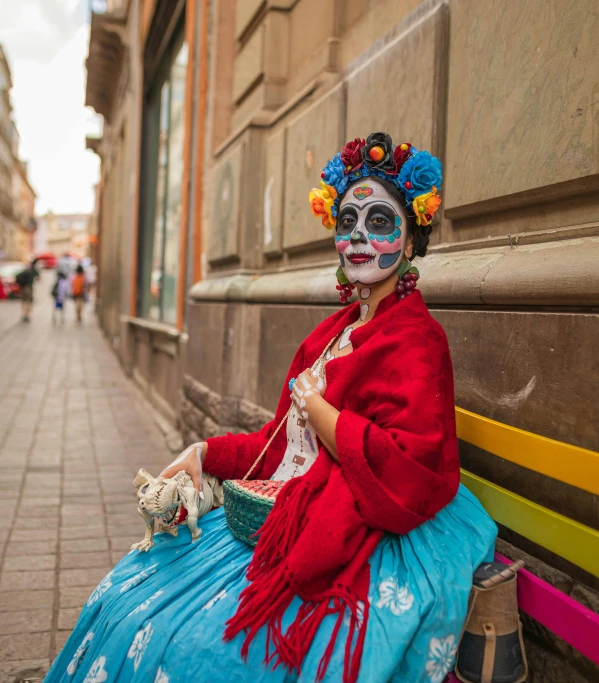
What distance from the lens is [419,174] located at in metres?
2.05

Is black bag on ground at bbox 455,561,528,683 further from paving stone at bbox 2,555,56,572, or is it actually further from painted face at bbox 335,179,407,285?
paving stone at bbox 2,555,56,572

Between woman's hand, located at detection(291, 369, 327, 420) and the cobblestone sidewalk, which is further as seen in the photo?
the cobblestone sidewalk

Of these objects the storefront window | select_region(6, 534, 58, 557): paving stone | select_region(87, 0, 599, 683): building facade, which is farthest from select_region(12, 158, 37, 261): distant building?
select_region(6, 534, 58, 557): paving stone

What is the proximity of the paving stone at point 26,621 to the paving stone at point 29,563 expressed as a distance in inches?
20.3

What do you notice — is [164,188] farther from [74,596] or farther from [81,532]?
[74,596]

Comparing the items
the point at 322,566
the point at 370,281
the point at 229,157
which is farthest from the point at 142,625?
the point at 229,157

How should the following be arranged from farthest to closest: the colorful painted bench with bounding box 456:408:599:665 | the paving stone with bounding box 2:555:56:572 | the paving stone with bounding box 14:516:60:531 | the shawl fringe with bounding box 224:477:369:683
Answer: the paving stone with bounding box 14:516:60:531
the paving stone with bounding box 2:555:56:572
the colorful painted bench with bounding box 456:408:599:665
the shawl fringe with bounding box 224:477:369:683

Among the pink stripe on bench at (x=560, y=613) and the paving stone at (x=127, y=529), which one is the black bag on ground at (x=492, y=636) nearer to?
the pink stripe on bench at (x=560, y=613)

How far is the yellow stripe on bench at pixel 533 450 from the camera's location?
1835 millimetres

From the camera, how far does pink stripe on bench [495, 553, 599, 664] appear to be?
1722 millimetres

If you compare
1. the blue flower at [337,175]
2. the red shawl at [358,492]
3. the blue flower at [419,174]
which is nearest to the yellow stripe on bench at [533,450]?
the red shawl at [358,492]

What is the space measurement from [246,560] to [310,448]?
16.1 inches

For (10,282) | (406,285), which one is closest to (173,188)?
(406,285)

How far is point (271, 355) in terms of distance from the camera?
4492 millimetres
